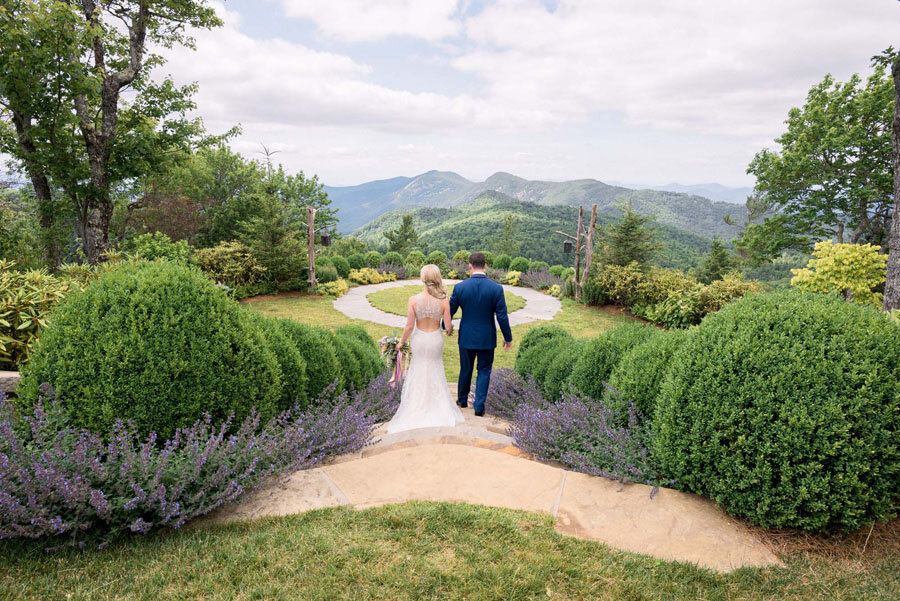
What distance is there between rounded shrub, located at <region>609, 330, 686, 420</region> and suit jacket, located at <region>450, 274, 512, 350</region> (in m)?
1.87

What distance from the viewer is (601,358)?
14.0 feet

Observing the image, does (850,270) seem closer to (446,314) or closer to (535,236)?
(446,314)

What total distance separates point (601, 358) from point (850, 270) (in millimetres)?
10539

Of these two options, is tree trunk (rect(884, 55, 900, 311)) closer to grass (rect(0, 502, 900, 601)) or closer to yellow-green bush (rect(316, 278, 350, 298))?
grass (rect(0, 502, 900, 601))

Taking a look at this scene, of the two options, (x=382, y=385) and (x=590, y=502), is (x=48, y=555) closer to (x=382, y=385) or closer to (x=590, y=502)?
(x=590, y=502)

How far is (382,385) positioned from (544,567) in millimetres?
3570

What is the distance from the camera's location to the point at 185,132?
43.3ft

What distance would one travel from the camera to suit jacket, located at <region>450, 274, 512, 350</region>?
5176 mm

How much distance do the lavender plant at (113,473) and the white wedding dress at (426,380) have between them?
2137 millimetres

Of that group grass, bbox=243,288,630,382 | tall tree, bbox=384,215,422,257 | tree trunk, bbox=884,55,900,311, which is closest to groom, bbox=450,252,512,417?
grass, bbox=243,288,630,382

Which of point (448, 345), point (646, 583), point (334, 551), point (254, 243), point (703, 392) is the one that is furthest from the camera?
point (254, 243)

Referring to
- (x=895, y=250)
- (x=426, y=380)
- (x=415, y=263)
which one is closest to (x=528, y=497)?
(x=426, y=380)

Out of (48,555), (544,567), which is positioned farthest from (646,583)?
(48,555)

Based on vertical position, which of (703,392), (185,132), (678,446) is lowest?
(678,446)
